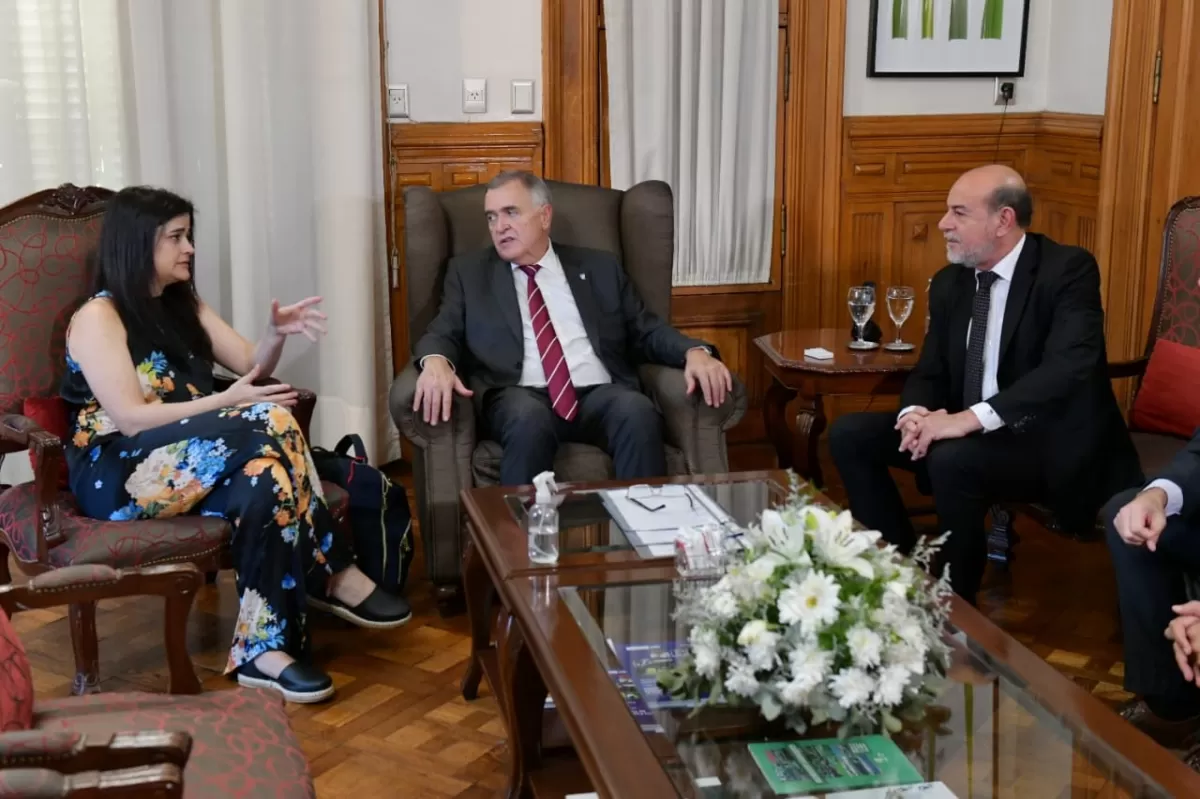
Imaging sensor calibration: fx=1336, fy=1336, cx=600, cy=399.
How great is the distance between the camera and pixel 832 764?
5.58 ft

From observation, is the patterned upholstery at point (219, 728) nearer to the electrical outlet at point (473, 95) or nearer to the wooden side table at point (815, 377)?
the wooden side table at point (815, 377)

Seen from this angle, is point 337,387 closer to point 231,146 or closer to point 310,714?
point 231,146

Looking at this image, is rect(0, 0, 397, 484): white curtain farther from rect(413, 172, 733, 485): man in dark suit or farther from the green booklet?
the green booklet

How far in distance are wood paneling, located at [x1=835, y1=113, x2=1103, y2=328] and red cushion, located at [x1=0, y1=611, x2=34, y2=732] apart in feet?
10.9

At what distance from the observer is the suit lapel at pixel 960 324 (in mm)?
3258

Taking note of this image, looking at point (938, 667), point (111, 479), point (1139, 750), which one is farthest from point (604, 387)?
point (1139, 750)

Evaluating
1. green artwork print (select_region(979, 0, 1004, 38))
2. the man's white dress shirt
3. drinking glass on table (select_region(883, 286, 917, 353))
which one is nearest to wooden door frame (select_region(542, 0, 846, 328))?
green artwork print (select_region(979, 0, 1004, 38))

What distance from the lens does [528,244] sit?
3.46 m

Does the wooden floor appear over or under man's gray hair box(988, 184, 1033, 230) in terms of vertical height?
under

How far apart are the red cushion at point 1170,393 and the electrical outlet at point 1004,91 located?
1517 millimetres

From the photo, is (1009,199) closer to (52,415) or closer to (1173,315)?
(1173,315)

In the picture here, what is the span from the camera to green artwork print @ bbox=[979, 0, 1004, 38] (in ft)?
14.8

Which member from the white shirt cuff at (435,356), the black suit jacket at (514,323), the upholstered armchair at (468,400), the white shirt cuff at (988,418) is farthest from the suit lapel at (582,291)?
the white shirt cuff at (988,418)

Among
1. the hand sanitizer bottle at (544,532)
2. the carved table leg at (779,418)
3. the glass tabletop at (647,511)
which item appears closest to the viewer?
the hand sanitizer bottle at (544,532)
